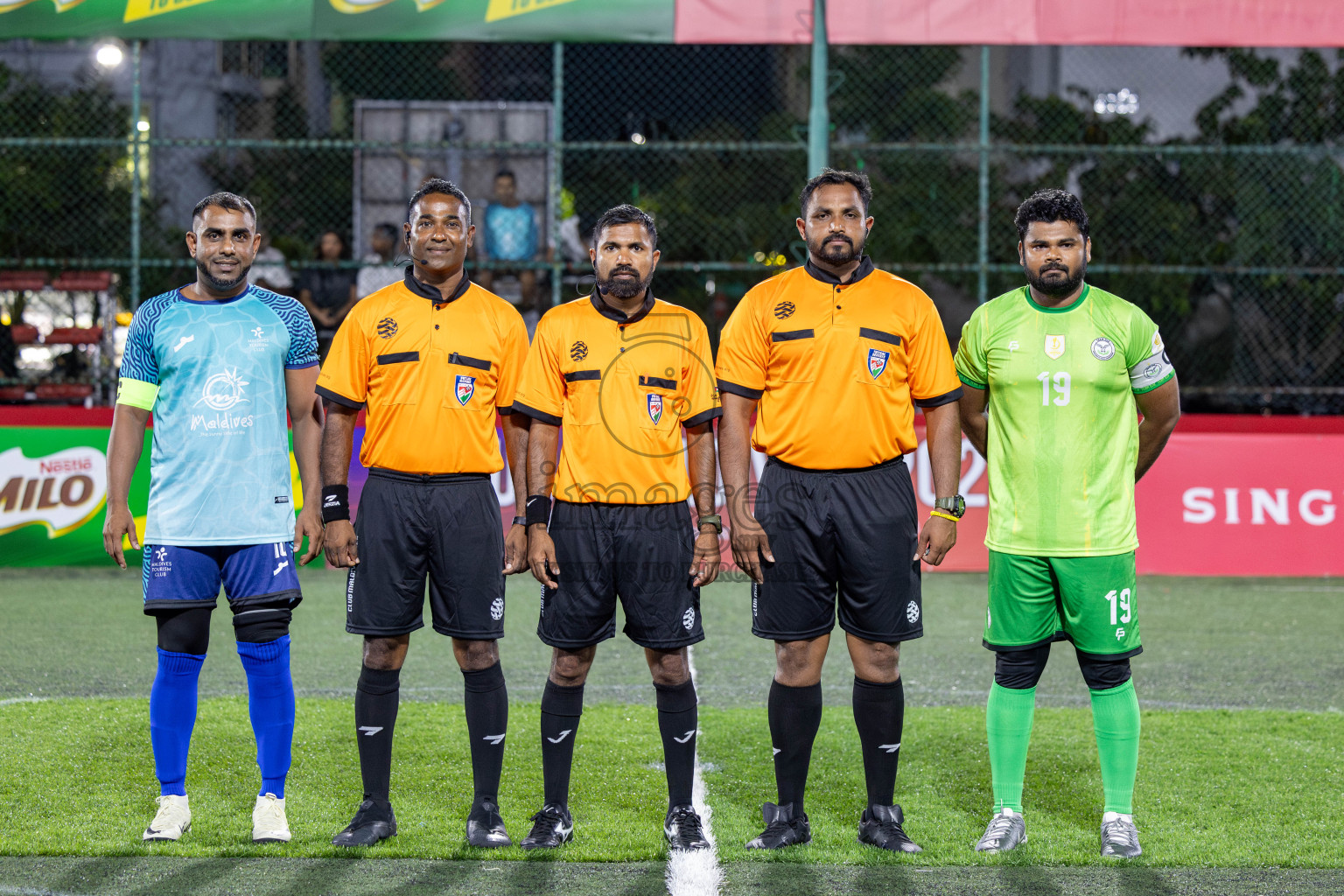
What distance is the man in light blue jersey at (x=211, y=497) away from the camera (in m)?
4.48

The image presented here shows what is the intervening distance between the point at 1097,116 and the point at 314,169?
10.3 m

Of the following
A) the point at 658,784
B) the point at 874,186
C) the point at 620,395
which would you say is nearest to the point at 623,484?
the point at 620,395

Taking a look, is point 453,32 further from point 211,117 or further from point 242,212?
point 211,117

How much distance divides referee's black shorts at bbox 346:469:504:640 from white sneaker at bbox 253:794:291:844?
25.8 inches

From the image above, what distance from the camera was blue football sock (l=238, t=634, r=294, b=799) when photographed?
178 inches

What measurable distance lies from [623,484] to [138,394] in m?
1.69

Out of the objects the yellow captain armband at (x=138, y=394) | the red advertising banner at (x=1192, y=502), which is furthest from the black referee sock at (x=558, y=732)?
the red advertising banner at (x=1192, y=502)

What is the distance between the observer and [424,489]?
4473 mm

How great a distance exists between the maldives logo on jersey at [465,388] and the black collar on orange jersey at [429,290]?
291 millimetres

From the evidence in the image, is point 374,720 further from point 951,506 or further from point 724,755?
point 951,506

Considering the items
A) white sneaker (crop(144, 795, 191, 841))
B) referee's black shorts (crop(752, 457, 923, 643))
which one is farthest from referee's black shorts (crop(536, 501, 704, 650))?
white sneaker (crop(144, 795, 191, 841))

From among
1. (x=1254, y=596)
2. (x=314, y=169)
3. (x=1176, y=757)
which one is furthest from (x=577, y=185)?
(x=1176, y=757)

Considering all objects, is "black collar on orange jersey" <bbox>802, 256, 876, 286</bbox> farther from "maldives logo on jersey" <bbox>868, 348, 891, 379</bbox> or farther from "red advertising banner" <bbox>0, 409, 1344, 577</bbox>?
"red advertising banner" <bbox>0, 409, 1344, 577</bbox>

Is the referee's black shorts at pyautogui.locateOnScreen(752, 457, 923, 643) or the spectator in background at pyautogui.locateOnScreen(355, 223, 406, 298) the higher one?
the spectator in background at pyautogui.locateOnScreen(355, 223, 406, 298)
